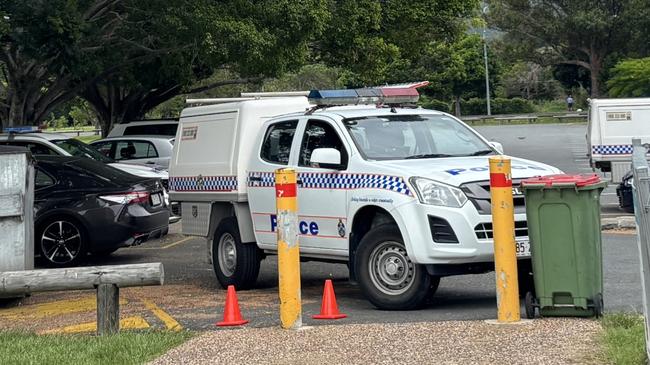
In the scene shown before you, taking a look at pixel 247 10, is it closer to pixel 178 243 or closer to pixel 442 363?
pixel 178 243

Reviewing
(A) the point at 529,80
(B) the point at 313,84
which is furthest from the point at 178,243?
(A) the point at 529,80

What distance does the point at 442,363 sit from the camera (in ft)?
22.3

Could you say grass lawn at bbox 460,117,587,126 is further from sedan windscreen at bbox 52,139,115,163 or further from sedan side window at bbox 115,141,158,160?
sedan windscreen at bbox 52,139,115,163

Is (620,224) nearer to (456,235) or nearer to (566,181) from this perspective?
(456,235)

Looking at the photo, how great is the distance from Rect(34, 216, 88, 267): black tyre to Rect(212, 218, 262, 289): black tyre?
2.73 meters

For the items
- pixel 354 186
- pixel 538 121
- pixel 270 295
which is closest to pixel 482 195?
pixel 354 186

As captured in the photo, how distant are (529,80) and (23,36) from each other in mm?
67531

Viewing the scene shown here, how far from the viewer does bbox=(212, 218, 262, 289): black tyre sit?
1171 centimetres

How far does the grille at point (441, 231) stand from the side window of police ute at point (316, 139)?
5.41 feet

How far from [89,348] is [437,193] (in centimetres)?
334

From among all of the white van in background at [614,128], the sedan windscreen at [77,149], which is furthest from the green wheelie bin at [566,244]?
the white van in background at [614,128]

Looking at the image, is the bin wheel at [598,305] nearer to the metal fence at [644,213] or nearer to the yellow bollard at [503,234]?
the yellow bollard at [503,234]

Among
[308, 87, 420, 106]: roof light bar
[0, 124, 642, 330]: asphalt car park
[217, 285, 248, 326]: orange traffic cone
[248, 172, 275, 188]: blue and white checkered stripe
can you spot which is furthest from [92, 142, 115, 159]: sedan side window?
[217, 285, 248, 326]: orange traffic cone

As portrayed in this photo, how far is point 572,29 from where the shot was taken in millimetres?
69375
